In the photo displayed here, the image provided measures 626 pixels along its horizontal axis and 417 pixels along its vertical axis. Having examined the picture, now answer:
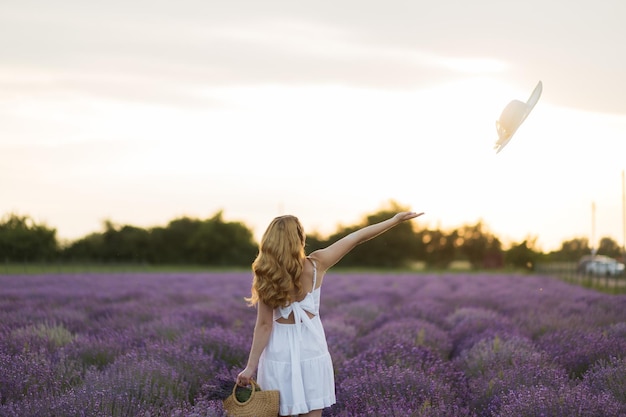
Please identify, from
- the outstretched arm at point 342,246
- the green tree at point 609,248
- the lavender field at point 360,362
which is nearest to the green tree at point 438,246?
the green tree at point 609,248

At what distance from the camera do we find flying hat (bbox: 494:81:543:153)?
13.1ft

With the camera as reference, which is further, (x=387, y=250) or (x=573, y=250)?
(x=387, y=250)

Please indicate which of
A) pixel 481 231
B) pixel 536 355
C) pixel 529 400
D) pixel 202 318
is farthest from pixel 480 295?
pixel 481 231

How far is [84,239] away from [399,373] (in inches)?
1571

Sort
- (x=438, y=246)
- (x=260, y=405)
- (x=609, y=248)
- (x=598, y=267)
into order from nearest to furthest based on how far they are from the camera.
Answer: (x=260, y=405)
(x=609, y=248)
(x=598, y=267)
(x=438, y=246)

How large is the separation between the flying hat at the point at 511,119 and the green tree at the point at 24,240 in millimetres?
28014

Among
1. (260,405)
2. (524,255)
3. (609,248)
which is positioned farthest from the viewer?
(524,255)

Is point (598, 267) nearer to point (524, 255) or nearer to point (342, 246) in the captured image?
point (524, 255)

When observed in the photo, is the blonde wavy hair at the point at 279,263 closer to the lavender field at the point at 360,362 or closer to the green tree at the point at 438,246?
the lavender field at the point at 360,362

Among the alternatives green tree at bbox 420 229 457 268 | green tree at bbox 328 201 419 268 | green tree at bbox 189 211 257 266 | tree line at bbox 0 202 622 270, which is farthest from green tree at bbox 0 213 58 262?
green tree at bbox 420 229 457 268

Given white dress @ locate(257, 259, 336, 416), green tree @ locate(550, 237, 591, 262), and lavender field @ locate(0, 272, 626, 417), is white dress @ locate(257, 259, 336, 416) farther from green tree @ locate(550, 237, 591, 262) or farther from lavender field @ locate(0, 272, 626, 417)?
green tree @ locate(550, 237, 591, 262)

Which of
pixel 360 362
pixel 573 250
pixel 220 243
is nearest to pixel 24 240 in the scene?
pixel 220 243

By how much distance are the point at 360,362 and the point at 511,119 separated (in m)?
2.20

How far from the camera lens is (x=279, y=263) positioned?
11.1ft
